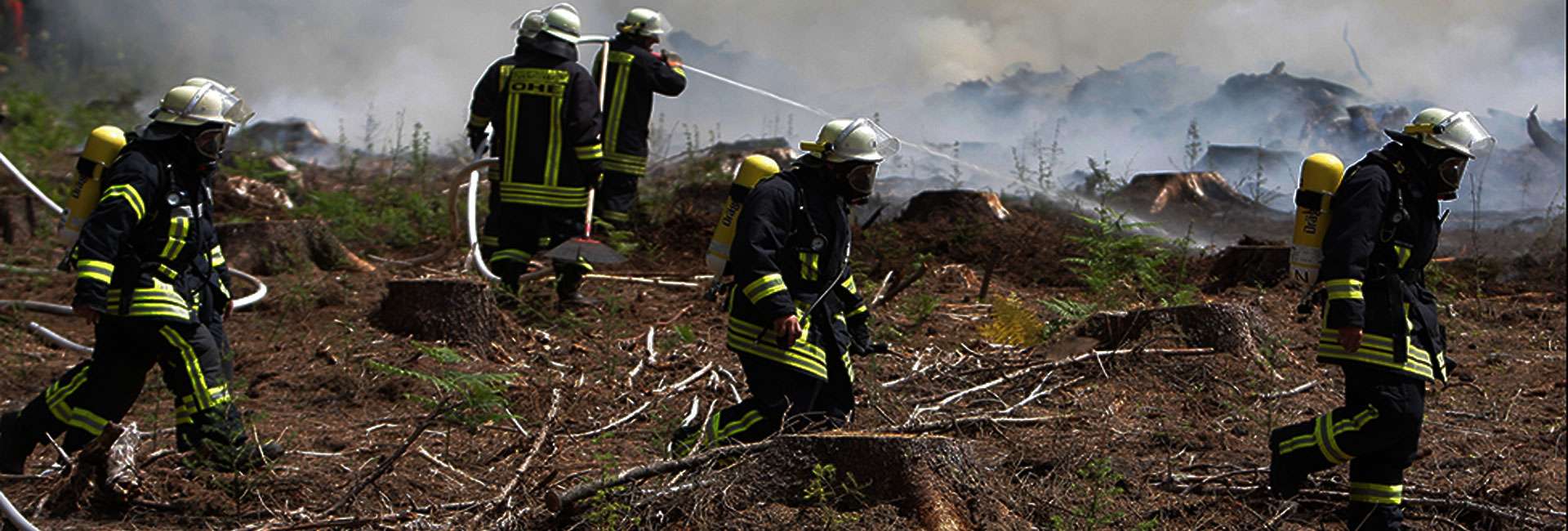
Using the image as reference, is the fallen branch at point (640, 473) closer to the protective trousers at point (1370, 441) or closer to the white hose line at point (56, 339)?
the protective trousers at point (1370, 441)

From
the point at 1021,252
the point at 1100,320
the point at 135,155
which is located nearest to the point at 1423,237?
the point at 1100,320

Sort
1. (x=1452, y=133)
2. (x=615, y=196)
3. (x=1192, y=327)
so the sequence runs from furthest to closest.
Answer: (x=615, y=196)
(x=1192, y=327)
(x=1452, y=133)

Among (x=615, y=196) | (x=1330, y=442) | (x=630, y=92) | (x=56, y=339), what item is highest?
(x=630, y=92)

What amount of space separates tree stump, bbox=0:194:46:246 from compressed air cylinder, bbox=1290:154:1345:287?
8.52 meters

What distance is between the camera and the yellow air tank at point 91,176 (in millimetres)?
5070

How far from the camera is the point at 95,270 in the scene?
4797 millimetres

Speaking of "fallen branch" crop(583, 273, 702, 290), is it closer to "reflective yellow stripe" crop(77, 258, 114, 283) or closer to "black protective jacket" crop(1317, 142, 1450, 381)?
"reflective yellow stripe" crop(77, 258, 114, 283)

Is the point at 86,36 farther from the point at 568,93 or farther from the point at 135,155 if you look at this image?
the point at 135,155

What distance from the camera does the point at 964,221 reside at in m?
10.5

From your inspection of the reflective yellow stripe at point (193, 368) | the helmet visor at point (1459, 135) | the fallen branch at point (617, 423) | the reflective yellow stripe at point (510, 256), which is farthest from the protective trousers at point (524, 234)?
the helmet visor at point (1459, 135)

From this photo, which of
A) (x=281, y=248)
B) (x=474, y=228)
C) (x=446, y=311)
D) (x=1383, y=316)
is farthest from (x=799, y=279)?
(x=281, y=248)

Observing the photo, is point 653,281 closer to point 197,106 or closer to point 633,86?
point 633,86

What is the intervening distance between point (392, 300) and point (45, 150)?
24.5 ft

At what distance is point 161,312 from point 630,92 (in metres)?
4.31
